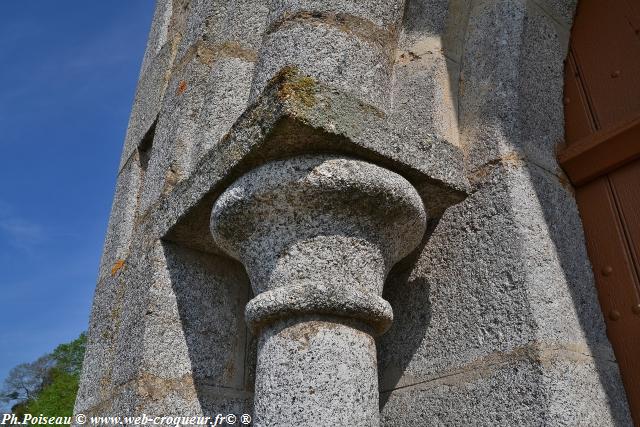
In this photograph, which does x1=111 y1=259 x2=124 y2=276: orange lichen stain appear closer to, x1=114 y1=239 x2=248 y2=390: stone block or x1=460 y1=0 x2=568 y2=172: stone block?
x1=114 y1=239 x2=248 y2=390: stone block

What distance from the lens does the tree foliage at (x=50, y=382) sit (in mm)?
13938

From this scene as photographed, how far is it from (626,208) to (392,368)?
77 centimetres

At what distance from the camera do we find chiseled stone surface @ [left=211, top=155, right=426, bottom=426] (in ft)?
4.01

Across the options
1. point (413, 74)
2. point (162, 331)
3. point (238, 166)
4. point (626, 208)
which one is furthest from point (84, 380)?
point (626, 208)

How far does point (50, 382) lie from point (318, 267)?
23.8m

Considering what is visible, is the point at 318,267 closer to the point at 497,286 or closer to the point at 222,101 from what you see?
the point at 497,286

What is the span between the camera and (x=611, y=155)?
1.56m

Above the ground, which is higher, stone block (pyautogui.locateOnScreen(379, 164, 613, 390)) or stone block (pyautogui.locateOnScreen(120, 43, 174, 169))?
stone block (pyautogui.locateOnScreen(120, 43, 174, 169))

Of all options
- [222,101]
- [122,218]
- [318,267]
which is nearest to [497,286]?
[318,267]

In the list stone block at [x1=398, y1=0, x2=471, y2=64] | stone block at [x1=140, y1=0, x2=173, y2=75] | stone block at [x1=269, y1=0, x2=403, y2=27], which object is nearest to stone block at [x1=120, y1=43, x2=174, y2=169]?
stone block at [x1=140, y1=0, x2=173, y2=75]

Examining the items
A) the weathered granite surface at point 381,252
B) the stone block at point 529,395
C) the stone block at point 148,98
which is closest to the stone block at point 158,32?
the stone block at point 148,98

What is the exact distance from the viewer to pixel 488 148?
5.19 feet

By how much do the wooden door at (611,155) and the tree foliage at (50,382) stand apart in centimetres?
1280

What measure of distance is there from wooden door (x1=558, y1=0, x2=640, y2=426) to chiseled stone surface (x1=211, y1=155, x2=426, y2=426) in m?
0.51
